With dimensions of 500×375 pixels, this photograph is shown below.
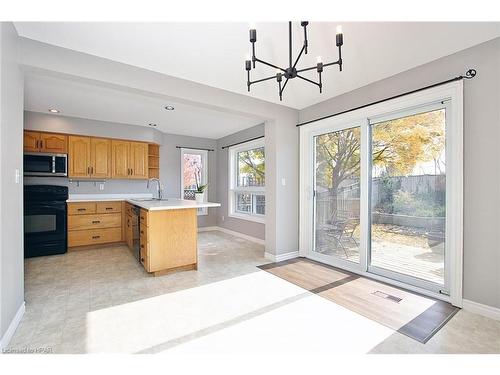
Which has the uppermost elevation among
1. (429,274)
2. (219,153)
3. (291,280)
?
(219,153)

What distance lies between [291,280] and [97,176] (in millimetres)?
4080

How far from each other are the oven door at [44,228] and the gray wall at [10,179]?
91.1 inches

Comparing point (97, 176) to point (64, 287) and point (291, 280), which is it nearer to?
point (64, 287)

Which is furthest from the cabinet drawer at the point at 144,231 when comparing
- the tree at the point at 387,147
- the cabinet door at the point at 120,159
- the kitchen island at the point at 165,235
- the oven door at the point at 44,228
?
the tree at the point at 387,147

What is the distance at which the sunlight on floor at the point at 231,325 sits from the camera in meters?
1.73

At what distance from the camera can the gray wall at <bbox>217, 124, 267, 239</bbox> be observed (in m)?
5.16

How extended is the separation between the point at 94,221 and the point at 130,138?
5.72 ft

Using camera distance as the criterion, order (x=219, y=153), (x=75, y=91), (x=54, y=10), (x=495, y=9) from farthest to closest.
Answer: (x=219, y=153) < (x=75, y=91) < (x=54, y=10) < (x=495, y=9)

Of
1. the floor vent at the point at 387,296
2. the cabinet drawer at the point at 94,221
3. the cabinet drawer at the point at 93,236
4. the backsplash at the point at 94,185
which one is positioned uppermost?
the backsplash at the point at 94,185

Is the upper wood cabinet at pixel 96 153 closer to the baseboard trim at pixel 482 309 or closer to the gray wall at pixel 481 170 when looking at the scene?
the gray wall at pixel 481 170

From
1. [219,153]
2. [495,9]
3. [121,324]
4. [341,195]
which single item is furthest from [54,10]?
[219,153]

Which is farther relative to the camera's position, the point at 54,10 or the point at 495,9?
the point at 54,10

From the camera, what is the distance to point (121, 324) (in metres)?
2.01

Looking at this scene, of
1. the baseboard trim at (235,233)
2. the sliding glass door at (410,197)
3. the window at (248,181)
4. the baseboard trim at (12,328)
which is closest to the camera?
the baseboard trim at (12,328)
